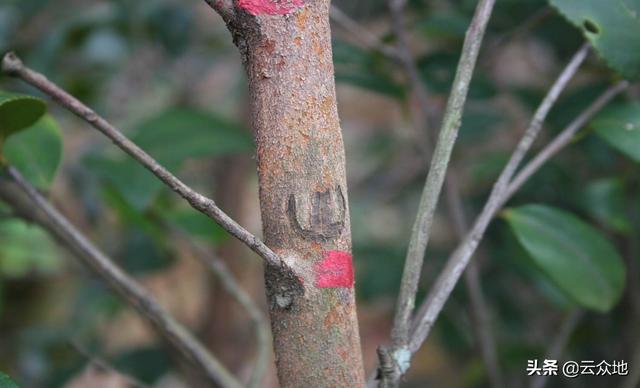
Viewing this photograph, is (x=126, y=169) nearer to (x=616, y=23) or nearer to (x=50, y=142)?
(x=50, y=142)

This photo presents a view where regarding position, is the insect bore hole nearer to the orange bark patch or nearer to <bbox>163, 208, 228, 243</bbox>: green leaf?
the orange bark patch

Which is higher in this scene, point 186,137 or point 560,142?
point 186,137

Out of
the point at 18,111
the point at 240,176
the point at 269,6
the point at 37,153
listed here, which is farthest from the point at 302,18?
the point at 240,176

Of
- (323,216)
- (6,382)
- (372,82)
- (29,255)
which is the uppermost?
(29,255)

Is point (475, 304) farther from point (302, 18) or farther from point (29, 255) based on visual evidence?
point (29, 255)

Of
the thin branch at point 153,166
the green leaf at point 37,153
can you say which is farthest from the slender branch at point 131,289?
the thin branch at point 153,166

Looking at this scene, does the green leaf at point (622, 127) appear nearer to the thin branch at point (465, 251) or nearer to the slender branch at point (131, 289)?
the thin branch at point (465, 251)

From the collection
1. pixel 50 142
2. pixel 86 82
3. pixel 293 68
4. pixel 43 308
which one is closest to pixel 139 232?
pixel 86 82
